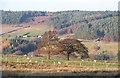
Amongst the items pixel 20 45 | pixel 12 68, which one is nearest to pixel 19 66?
pixel 12 68

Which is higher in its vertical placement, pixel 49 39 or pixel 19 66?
pixel 49 39

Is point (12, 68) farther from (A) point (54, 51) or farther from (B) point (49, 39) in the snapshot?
(B) point (49, 39)

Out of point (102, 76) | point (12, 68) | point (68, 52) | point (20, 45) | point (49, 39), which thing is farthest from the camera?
point (20, 45)

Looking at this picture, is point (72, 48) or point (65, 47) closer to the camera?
point (65, 47)

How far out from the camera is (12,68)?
156 ft

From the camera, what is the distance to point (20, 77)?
36906 mm

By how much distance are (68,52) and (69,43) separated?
2.00 m

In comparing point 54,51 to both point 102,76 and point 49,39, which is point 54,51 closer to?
point 49,39

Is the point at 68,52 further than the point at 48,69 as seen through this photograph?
Yes

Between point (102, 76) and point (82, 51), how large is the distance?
116 feet

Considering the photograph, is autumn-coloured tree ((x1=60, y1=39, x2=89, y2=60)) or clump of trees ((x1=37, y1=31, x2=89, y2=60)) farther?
clump of trees ((x1=37, y1=31, x2=89, y2=60))

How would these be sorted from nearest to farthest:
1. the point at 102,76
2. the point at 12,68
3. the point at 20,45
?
the point at 102,76 < the point at 12,68 < the point at 20,45

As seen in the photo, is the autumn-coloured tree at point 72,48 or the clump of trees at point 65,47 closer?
the autumn-coloured tree at point 72,48

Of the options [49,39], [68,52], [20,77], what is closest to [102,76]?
[20,77]
